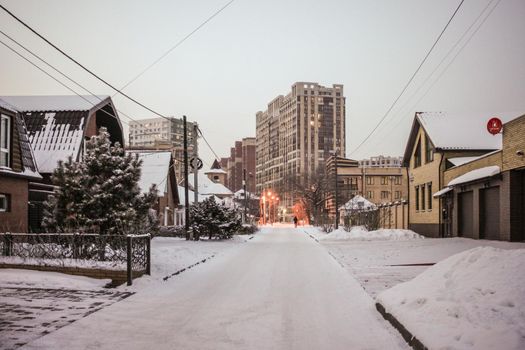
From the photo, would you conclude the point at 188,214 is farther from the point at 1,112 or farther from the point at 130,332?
the point at 130,332

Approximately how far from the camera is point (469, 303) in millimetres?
A: 6219

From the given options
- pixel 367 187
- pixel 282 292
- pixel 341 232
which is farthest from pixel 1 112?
pixel 367 187

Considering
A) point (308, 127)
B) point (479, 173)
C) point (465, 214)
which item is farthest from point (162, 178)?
point (308, 127)

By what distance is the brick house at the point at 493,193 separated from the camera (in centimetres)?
2009

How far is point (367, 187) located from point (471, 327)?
111960 millimetres

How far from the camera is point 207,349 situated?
600 centimetres

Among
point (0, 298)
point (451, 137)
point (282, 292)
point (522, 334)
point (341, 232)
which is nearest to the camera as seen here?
point (522, 334)

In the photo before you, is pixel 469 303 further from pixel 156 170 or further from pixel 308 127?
pixel 308 127

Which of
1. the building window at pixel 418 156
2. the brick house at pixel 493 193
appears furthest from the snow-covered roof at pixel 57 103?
the building window at pixel 418 156

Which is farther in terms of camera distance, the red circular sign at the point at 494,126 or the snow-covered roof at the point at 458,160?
the snow-covered roof at the point at 458,160

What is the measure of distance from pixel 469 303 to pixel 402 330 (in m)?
1.02

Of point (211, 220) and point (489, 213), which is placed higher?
point (489, 213)

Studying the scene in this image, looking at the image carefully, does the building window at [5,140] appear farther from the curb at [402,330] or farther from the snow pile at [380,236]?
the snow pile at [380,236]

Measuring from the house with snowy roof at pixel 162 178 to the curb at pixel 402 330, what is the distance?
32814 mm
